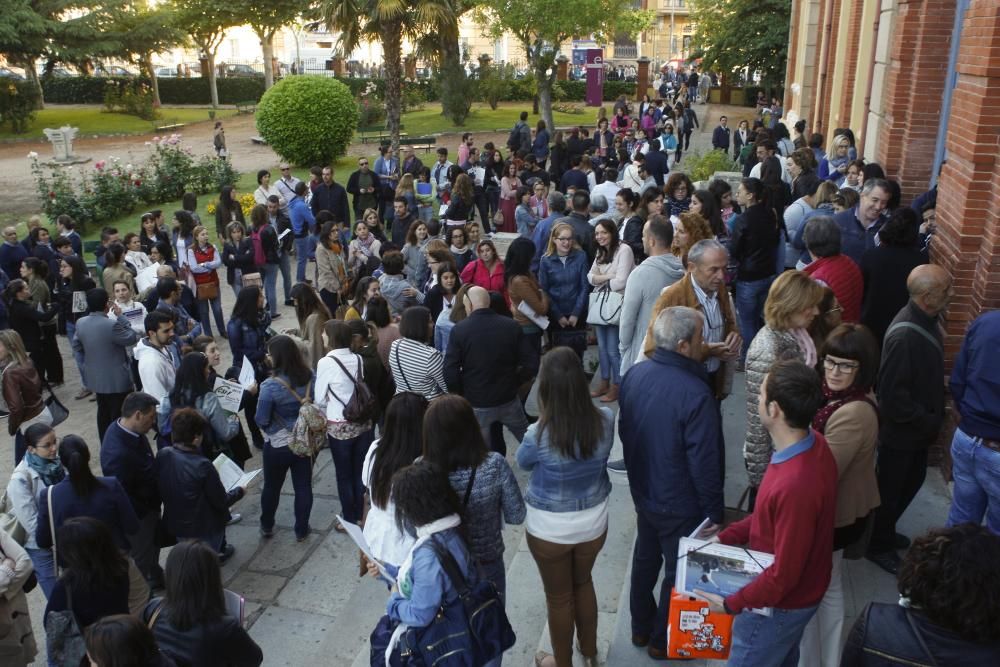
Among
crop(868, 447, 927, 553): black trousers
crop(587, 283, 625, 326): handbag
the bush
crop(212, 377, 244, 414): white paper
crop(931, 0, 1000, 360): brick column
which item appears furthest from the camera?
the bush

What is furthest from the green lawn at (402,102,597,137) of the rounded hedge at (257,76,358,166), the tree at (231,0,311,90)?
the rounded hedge at (257,76,358,166)

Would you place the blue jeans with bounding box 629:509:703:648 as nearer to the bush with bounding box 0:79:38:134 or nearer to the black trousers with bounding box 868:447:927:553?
the black trousers with bounding box 868:447:927:553

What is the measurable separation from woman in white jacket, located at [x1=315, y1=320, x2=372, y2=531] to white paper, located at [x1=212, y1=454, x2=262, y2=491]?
0.64 metres

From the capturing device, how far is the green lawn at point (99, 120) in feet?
126

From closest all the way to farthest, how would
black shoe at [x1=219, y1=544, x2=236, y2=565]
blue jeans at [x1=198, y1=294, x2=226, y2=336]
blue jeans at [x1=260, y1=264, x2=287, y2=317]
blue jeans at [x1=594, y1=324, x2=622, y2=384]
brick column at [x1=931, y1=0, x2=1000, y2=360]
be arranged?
brick column at [x1=931, y1=0, x2=1000, y2=360] < black shoe at [x1=219, y1=544, x2=236, y2=565] < blue jeans at [x1=594, y1=324, x2=622, y2=384] < blue jeans at [x1=198, y1=294, x2=226, y2=336] < blue jeans at [x1=260, y1=264, x2=287, y2=317]

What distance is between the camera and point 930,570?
2.54m

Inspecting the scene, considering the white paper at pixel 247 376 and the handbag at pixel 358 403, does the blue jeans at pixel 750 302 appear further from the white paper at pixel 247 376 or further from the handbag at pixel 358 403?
the white paper at pixel 247 376

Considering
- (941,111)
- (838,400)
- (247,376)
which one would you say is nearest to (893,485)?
(838,400)

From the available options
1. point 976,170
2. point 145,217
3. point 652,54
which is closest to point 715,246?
point 976,170

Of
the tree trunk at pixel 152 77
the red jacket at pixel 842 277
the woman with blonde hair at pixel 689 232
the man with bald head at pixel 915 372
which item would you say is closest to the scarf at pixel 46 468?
the woman with blonde hair at pixel 689 232

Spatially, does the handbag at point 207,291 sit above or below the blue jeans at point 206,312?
above

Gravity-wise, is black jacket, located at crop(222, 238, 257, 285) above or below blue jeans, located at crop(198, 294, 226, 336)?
above

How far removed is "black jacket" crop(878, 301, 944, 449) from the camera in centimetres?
461

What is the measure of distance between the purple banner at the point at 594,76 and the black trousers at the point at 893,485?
126 feet
